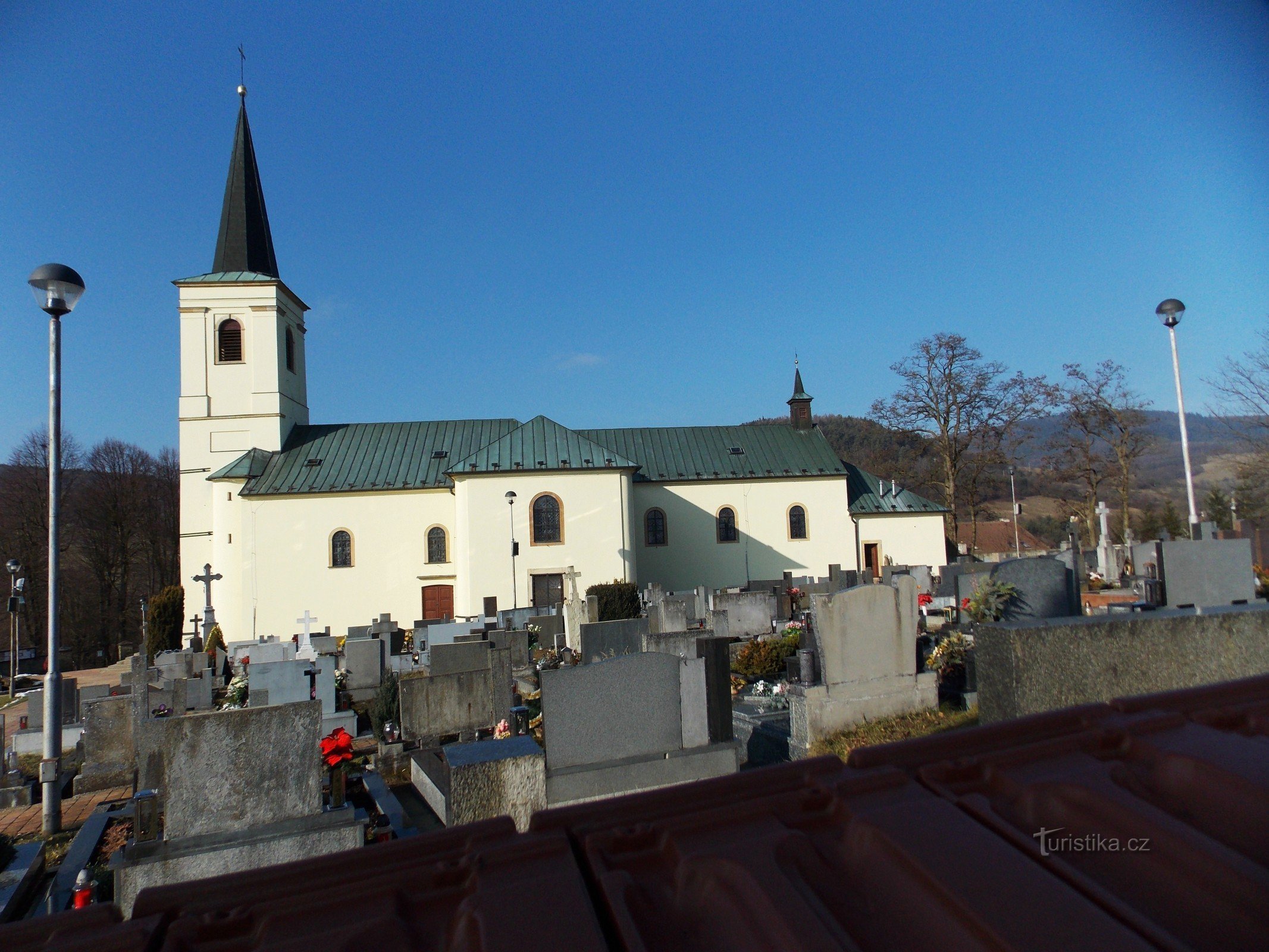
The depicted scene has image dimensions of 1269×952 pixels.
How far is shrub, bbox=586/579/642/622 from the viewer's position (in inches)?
920

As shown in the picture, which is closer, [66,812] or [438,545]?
[66,812]

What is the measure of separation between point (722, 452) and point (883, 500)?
6.72 meters

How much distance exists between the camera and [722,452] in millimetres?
32719

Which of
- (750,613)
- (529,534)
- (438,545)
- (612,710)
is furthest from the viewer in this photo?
(438,545)

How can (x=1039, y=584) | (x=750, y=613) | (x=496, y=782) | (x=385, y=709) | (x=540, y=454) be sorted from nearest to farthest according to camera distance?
(x=496, y=782)
(x=1039, y=584)
(x=385, y=709)
(x=750, y=613)
(x=540, y=454)

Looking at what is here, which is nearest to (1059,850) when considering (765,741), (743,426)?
(765,741)

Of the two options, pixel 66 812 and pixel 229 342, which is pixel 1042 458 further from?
pixel 66 812

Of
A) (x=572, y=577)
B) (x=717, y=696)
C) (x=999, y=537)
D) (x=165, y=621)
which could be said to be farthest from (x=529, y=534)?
(x=999, y=537)

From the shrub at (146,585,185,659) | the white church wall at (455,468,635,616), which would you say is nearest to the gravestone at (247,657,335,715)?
the white church wall at (455,468,635,616)

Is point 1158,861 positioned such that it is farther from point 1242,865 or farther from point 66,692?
point 66,692

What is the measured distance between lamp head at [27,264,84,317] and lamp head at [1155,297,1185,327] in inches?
692

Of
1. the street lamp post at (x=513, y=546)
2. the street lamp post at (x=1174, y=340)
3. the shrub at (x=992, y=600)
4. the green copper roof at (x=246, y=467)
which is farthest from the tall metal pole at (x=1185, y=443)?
the green copper roof at (x=246, y=467)

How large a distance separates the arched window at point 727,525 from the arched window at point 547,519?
7530 mm

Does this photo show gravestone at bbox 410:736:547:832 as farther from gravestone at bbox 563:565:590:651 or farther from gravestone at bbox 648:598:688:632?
gravestone at bbox 563:565:590:651
